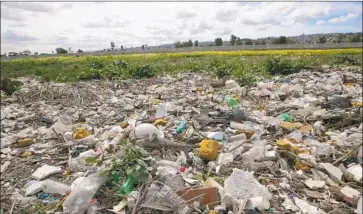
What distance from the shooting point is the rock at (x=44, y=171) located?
3038 mm

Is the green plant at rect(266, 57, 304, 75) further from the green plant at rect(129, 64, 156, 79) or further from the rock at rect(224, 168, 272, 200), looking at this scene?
the rock at rect(224, 168, 272, 200)

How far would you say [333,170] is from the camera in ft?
9.32

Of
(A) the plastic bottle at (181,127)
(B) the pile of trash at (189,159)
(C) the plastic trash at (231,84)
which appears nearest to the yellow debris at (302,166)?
(B) the pile of trash at (189,159)

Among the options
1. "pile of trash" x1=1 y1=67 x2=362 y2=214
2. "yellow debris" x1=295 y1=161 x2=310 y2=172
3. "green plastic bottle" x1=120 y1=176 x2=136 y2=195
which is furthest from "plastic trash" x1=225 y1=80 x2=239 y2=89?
"green plastic bottle" x1=120 y1=176 x2=136 y2=195

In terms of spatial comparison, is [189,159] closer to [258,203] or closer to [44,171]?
Result: [258,203]

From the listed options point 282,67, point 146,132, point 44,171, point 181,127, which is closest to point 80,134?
point 44,171

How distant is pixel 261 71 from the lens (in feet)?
30.6

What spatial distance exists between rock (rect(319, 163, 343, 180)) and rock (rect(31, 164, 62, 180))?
2.58 m

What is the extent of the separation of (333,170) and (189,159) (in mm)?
1324

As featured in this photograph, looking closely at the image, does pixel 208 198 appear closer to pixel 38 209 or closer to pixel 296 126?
pixel 38 209

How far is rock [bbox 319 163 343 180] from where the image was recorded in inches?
110

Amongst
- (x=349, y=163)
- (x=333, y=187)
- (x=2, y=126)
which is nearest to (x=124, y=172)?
(x=333, y=187)

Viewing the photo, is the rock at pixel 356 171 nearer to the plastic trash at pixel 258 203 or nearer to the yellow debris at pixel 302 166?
the yellow debris at pixel 302 166

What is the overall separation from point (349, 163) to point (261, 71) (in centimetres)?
653
